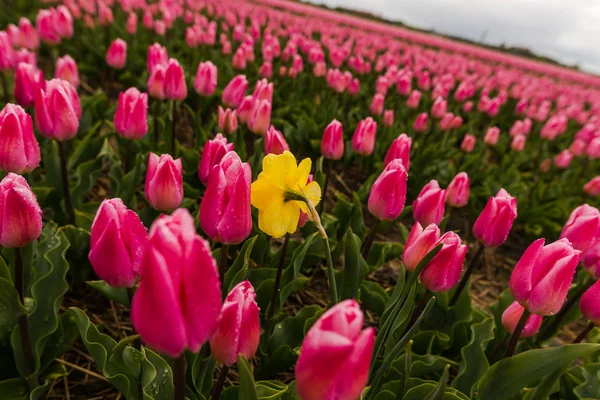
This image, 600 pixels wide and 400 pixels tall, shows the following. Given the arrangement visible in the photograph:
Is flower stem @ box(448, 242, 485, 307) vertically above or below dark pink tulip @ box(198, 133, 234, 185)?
below

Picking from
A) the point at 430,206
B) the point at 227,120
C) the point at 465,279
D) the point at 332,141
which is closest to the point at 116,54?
the point at 227,120

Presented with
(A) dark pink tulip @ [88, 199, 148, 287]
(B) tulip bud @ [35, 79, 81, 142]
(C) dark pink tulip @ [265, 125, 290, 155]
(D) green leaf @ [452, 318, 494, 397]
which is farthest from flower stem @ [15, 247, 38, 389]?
(D) green leaf @ [452, 318, 494, 397]

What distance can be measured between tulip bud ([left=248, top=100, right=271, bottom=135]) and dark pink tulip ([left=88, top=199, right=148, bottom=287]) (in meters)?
1.22

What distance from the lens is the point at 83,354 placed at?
1722mm

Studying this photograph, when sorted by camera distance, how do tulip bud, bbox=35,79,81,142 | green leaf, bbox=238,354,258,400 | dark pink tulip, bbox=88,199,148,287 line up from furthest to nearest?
tulip bud, bbox=35,79,81,142 → dark pink tulip, bbox=88,199,148,287 → green leaf, bbox=238,354,258,400

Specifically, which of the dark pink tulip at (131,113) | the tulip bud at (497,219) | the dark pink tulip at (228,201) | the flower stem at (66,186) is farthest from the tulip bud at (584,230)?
the flower stem at (66,186)

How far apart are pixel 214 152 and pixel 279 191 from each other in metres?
0.47

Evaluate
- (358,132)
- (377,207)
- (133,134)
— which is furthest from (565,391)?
(133,134)

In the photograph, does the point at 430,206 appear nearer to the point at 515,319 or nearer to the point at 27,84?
the point at 515,319

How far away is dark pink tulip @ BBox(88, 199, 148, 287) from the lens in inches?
33.7

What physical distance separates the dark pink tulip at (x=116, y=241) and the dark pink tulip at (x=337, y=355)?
16.0 inches

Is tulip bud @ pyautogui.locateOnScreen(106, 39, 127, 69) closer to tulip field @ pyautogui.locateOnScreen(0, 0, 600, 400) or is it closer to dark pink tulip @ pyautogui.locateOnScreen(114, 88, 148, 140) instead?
tulip field @ pyautogui.locateOnScreen(0, 0, 600, 400)

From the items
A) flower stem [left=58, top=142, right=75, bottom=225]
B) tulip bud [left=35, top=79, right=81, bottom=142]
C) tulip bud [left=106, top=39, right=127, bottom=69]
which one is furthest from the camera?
tulip bud [left=106, top=39, right=127, bottom=69]

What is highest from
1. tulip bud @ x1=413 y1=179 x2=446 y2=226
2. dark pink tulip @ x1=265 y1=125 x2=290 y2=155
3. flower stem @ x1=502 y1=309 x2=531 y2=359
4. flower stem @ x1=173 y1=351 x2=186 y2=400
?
dark pink tulip @ x1=265 y1=125 x2=290 y2=155
